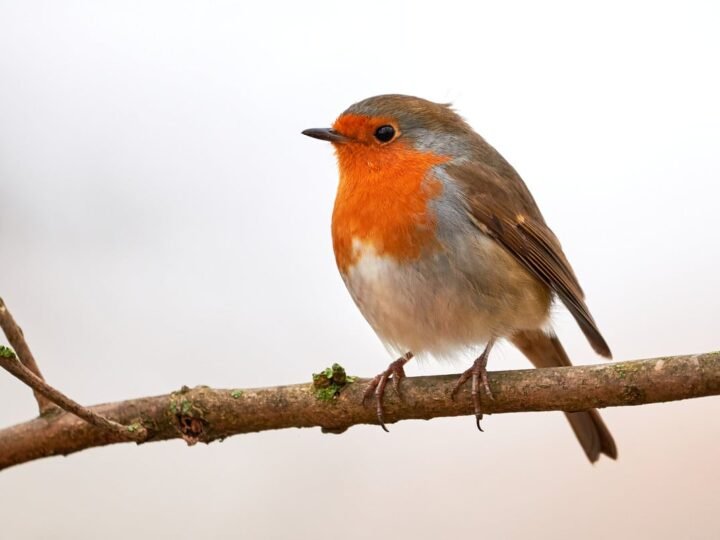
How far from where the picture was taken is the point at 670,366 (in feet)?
7.84

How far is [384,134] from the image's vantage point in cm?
339

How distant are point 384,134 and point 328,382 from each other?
40.1 inches

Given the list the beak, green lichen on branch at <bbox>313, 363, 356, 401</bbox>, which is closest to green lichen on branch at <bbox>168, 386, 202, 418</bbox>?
→ green lichen on branch at <bbox>313, 363, 356, 401</bbox>

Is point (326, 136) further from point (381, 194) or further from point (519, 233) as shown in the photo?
point (519, 233)

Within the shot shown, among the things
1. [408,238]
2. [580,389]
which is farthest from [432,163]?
[580,389]

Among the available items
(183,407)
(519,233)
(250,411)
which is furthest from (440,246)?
(183,407)

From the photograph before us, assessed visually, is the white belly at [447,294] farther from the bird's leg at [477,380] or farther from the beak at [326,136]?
the beak at [326,136]

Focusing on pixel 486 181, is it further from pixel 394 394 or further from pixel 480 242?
pixel 394 394

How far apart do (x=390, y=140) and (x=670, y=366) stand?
1.42 metres

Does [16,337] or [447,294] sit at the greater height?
[16,337]

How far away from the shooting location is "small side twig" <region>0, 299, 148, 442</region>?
7.45ft

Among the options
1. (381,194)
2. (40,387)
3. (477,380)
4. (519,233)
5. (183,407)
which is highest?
(381,194)

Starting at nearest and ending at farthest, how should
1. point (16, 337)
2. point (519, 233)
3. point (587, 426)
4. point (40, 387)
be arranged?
point (40, 387) < point (16, 337) < point (519, 233) < point (587, 426)

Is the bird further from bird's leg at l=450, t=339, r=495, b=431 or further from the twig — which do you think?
the twig
